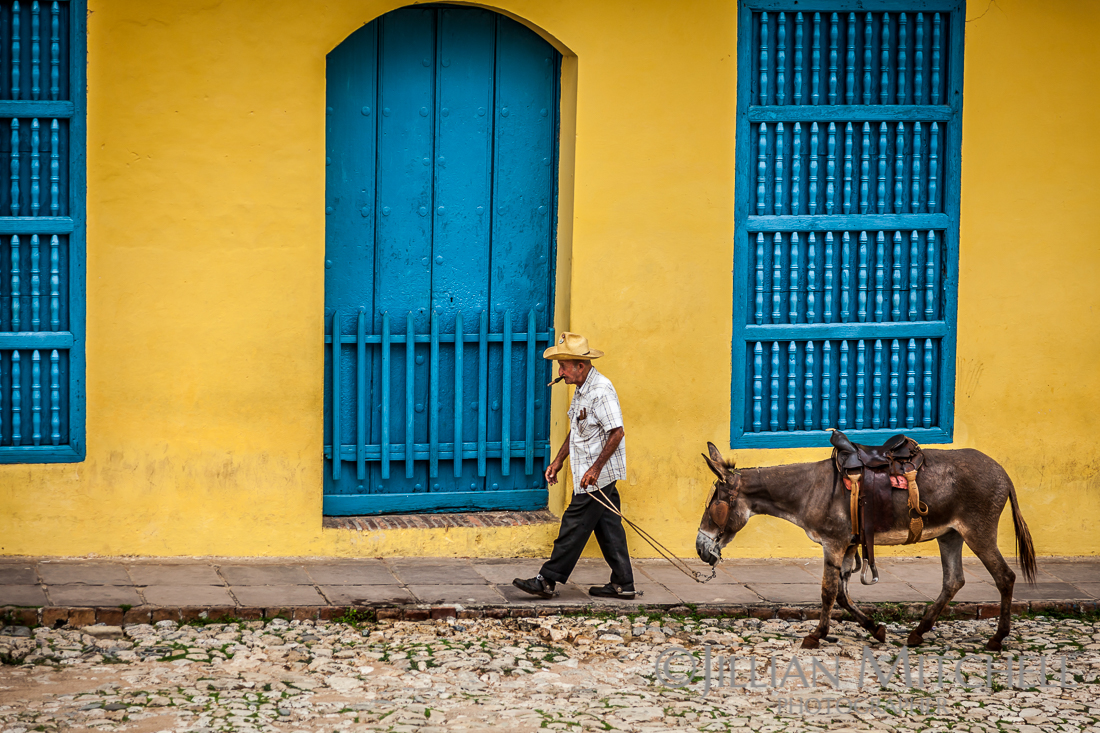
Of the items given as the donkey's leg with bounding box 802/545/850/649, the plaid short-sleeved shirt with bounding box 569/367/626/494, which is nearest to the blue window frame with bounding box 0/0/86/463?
the plaid short-sleeved shirt with bounding box 569/367/626/494

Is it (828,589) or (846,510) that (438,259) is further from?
(828,589)

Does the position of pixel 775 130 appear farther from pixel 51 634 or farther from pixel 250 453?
pixel 51 634

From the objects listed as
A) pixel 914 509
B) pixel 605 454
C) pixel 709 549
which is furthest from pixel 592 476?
pixel 914 509

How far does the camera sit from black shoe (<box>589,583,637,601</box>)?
809 cm

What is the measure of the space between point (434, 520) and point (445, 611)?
1.42 meters

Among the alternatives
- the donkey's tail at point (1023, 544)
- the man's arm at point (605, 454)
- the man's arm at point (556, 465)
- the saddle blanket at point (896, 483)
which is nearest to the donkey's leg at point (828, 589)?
the saddle blanket at point (896, 483)

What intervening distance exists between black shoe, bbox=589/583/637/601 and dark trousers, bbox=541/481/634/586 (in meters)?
0.03

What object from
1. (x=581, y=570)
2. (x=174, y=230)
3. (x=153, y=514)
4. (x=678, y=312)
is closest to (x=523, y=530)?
(x=581, y=570)

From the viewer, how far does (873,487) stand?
7.29 m

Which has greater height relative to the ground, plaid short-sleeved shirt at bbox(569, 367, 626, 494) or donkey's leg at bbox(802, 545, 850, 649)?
plaid short-sleeved shirt at bbox(569, 367, 626, 494)

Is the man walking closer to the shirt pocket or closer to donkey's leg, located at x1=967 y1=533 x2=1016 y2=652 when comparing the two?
the shirt pocket

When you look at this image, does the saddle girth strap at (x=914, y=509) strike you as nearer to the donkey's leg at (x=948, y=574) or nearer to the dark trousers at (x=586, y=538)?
the donkey's leg at (x=948, y=574)

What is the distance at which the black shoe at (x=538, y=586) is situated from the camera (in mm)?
7922

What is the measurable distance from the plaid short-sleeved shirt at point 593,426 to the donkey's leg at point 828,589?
1.43 meters
